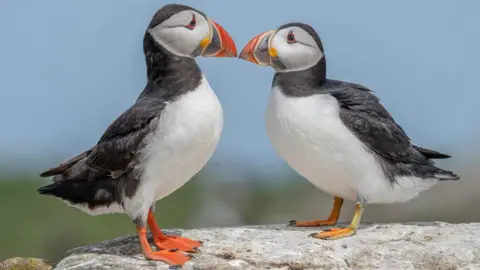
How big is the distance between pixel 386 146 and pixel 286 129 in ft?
3.52

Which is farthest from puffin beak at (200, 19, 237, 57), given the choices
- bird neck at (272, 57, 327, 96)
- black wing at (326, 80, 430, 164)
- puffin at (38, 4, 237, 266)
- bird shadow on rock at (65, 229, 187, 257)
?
bird shadow on rock at (65, 229, 187, 257)

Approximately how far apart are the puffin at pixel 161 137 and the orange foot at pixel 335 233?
121 centimetres

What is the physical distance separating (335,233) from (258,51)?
1864mm

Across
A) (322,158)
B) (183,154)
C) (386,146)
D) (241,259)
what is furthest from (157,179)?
(386,146)

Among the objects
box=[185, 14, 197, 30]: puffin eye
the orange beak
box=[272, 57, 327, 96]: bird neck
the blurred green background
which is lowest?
the blurred green background

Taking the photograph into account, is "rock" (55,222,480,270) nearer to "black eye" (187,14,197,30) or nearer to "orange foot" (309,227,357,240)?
"orange foot" (309,227,357,240)

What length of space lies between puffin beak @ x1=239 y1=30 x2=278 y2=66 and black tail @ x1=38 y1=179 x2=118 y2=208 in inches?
69.3

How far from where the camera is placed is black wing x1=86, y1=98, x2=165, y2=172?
8750 millimetres

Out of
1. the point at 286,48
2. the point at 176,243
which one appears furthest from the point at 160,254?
the point at 286,48

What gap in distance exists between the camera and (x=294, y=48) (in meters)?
9.61

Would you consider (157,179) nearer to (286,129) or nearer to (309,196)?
(286,129)

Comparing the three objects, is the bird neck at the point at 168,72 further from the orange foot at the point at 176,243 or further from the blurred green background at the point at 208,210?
the blurred green background at the point at 208,210

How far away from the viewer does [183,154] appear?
340 inches

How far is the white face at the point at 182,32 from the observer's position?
8922 mm
